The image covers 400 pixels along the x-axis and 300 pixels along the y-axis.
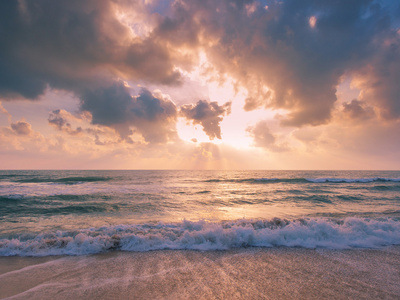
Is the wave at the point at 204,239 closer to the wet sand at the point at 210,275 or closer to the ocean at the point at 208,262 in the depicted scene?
the ocean at the point at 208,262

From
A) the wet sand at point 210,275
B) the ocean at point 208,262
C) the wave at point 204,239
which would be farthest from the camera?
the wave at point 204,239

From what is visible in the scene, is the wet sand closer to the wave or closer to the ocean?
the ocean

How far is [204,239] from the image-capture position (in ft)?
21.0

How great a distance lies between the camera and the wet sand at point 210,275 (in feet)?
11.8

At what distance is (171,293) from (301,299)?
7.78 ft

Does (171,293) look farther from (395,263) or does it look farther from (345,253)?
(395,263)

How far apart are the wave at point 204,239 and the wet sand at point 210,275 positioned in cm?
42

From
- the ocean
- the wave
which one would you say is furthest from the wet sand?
the wave

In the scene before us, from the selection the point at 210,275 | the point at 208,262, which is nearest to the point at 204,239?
the point at 208,262

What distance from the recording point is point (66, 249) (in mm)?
5922

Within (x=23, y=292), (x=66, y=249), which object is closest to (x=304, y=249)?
(x=23, y=292)

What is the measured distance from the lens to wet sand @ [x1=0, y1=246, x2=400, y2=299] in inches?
142

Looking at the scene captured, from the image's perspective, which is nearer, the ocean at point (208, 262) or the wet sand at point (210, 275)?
the wet sand at point (210, 275)

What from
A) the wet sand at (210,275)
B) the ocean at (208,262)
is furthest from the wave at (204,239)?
the wet sand at (210,275)
